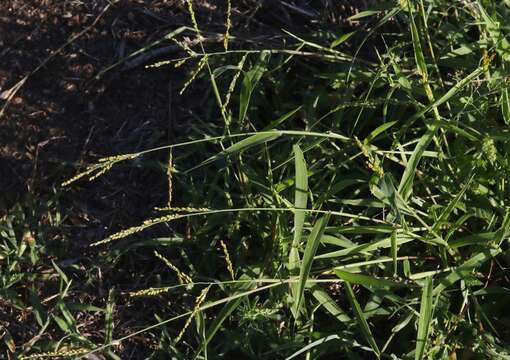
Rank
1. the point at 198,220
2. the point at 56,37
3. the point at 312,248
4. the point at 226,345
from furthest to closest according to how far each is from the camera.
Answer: the point at 56,37, the point at 198,220, the point at 226,345, the point at 312,248

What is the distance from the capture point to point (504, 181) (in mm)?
2018

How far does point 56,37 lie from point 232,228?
1047mm

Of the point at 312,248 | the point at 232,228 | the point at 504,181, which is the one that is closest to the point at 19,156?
the point at 232,228

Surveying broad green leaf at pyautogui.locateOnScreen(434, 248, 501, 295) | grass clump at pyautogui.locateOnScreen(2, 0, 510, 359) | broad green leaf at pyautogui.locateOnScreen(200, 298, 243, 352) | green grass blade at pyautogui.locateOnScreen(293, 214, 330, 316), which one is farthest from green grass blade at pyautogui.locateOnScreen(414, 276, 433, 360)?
broad green leaf at pyautogui.locateOnScreen(200, 298, 243, 352)

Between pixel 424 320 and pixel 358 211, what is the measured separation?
534 millimetres

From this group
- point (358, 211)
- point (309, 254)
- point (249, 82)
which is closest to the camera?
point (309, 254)

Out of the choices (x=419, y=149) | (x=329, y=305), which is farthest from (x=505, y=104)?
(x=329, y=305)

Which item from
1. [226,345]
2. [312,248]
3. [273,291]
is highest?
[312,248]

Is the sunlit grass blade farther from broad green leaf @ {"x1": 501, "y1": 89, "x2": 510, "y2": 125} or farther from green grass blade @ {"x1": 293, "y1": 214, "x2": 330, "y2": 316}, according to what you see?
broad green leaf @ {"x1": 501, "y1": 89, "x2": 510, "y2": 125}

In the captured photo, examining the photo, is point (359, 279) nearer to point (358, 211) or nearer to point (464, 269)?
point (464, 269)

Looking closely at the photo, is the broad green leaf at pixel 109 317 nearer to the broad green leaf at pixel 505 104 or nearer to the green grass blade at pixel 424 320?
the green grass blade at pixel 424 320

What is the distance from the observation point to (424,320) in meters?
1.74

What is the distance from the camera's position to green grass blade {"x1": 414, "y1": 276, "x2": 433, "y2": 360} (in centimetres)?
172

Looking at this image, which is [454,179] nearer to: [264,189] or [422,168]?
[422,168]
